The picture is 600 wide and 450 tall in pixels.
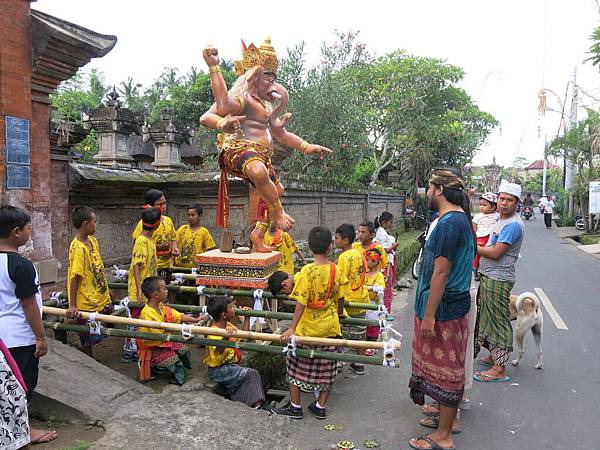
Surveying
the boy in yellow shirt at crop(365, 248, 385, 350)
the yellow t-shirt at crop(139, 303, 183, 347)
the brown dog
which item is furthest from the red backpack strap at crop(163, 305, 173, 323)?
the brown dog

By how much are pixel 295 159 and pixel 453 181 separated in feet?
29.6

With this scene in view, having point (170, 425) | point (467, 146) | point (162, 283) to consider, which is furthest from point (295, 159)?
point (467, 146)

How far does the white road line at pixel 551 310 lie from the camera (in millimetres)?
6603

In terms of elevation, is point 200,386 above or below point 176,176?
below

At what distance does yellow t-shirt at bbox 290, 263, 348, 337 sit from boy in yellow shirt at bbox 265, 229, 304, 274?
1709 millimetres

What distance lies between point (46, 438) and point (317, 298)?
6.42ft

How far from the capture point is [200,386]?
3.82 m

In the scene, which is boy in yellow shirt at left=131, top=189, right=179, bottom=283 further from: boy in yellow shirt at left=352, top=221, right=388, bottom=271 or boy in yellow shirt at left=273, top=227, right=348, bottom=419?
boy in yellow shirt at left=273, top=227, right=348, bottom=419

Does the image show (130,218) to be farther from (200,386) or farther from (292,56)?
(292,56)

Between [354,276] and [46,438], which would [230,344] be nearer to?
[46,438]

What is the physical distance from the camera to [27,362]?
9.46ft

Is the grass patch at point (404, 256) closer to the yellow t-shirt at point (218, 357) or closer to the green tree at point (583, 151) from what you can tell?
the yellow t-shirt at point (218, 357)

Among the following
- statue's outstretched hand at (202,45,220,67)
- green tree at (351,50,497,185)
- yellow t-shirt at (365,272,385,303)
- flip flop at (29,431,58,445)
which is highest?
green tree at (351,50,497,185)

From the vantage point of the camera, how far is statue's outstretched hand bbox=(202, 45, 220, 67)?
4410mm
